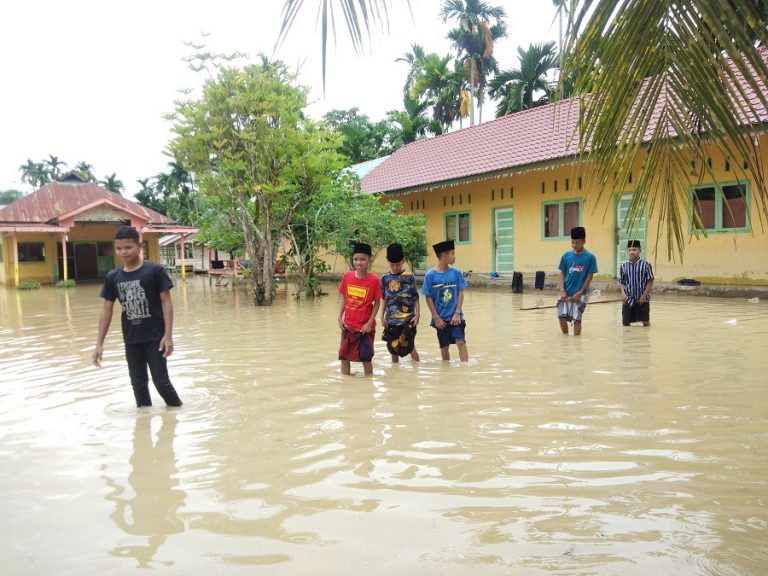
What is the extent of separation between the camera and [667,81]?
2895mm

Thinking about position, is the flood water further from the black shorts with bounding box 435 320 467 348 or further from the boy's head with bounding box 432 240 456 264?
the boy's head with bounding box 432 240 456 264

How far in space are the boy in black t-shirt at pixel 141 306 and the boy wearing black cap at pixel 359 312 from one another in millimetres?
1894

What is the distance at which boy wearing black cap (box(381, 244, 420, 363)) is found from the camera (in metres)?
6.94

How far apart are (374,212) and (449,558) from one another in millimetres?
14678

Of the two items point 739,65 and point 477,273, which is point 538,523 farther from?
point 477,273

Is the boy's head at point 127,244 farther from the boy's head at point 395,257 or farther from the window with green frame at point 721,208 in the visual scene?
the window with green frame at point 721,208

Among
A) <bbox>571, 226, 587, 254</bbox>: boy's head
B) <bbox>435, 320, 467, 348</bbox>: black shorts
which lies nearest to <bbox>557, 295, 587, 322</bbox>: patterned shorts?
<bbox>571, 226, 587, 254</bbox>: boy's head

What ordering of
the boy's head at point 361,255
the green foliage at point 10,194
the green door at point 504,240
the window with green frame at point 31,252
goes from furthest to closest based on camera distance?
1. the green foliage at point 10,194
2. the window with green frame at point 31,252
3. the green door at point 504,240
4. the boy's head at point 361,255

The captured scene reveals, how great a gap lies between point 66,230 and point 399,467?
1132 inches

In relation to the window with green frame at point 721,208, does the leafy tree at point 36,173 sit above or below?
above

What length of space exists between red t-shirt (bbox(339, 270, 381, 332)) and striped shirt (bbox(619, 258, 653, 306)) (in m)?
4.75

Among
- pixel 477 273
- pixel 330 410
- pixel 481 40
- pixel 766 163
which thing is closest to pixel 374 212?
pixel 477 273

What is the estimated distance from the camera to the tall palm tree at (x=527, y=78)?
30469mm

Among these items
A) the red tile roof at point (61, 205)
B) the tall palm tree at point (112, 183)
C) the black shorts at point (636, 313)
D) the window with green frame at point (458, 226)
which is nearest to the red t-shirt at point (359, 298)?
the black shorts at point (636, 313)
